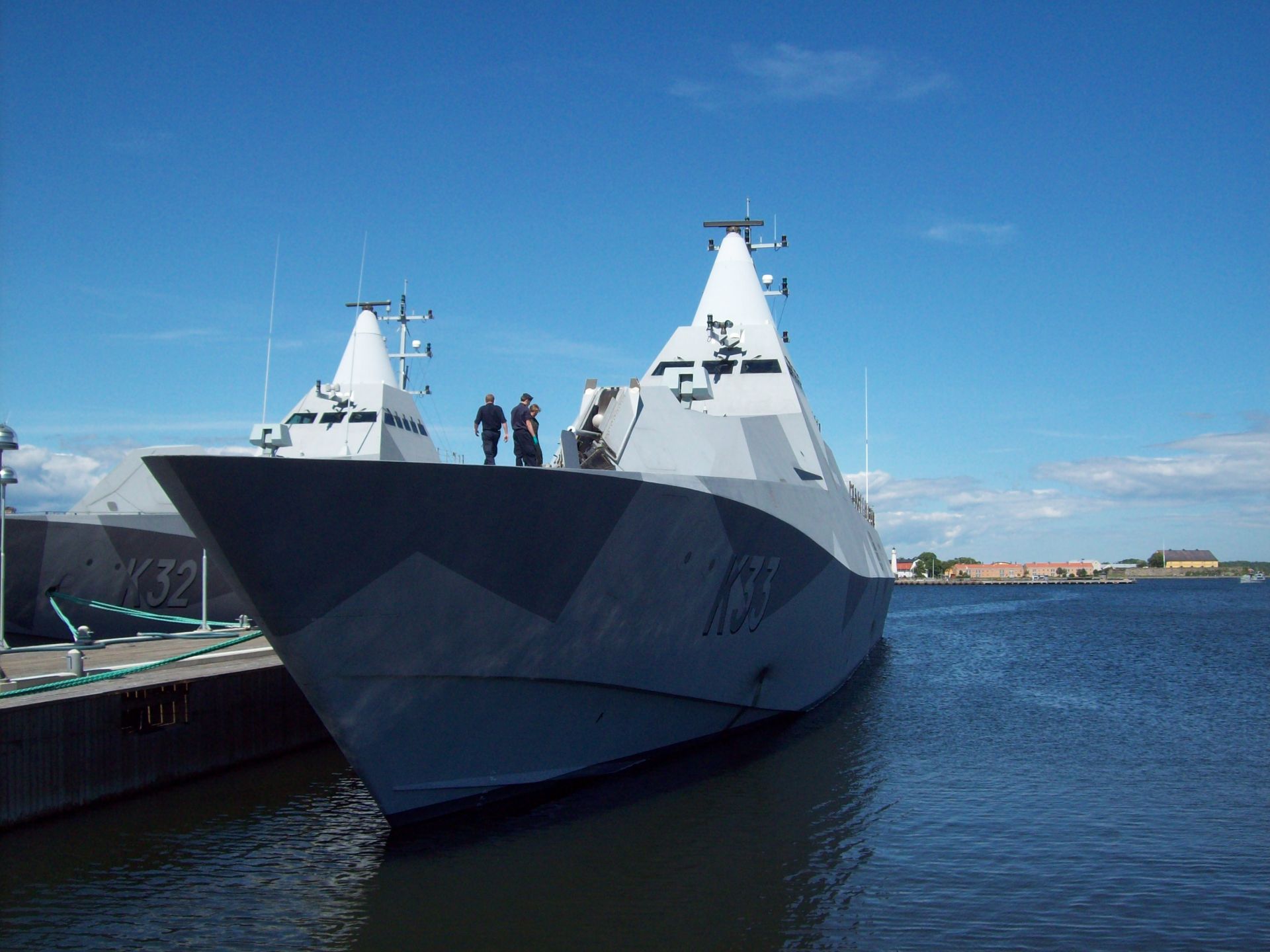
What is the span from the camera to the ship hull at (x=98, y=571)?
16219 mm

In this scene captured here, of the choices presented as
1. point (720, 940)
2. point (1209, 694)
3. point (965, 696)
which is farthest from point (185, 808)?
point (1209, 694)

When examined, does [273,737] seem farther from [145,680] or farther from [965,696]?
[965,696]

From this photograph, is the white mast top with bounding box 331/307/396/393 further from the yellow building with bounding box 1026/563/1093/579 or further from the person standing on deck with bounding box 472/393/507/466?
the yellow building with bounding box 1026/563/1093/579

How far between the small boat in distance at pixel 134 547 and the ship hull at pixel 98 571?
0.05 ft

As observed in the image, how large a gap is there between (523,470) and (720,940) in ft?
11.0

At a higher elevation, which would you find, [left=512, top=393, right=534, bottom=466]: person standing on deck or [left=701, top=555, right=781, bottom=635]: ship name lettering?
[left=512, top=393, right=534, bottom=466]: person standing on deck

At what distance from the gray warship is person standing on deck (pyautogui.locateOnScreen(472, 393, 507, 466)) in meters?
0.69

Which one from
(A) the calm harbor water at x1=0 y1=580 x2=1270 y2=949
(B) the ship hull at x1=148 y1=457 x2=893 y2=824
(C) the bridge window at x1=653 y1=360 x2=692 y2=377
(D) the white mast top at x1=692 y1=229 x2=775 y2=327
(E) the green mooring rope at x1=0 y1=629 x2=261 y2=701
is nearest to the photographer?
(A) the calm harbor water at x1=0 y1=580 x2=1270 y2=949

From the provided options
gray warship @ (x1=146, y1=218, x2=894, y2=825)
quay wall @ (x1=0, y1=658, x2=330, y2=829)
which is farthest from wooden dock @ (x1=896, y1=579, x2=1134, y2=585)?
quay wall @ (x1=0, y1=658, x2=330, y2=829)

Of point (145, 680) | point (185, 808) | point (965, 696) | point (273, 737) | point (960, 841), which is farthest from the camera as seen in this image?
point (965, 696)

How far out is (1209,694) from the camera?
1622cm

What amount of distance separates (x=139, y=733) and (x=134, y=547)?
8780 mm

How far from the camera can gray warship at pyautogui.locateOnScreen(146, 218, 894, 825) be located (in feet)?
22.1

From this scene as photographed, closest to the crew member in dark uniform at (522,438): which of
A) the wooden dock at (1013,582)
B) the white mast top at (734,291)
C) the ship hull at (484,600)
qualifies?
the ship hull at (484,600)
